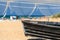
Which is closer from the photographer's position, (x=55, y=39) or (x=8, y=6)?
(x=55, y=39)

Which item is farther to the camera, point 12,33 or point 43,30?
point 12,33

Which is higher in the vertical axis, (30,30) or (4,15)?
(30,30)

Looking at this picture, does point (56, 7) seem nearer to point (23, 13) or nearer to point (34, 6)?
point (34, 6)

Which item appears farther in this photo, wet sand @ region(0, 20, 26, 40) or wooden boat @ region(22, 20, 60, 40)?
wet sand @ region(0, 20, 26, 40)

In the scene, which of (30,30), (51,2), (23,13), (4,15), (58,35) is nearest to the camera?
(58,35)

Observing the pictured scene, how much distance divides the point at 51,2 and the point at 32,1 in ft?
10.2

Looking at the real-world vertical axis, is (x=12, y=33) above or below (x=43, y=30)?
below

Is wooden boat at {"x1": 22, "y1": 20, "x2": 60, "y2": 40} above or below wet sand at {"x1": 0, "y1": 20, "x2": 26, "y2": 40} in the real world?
above

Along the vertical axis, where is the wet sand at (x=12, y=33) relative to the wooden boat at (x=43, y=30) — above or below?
below

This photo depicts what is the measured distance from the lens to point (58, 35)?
566 centimetres

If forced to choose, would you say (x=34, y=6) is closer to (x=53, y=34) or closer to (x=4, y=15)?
(x=4, y=15)

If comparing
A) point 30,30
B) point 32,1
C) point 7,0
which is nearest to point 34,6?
point 32,1

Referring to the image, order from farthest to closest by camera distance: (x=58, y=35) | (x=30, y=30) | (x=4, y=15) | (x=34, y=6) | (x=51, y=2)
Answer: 1. (x=51, y=2)
2. (x=34, y=6)
3. (x=4, y=15)
4. (x=30, y=30)
5. (x=58, y=35)

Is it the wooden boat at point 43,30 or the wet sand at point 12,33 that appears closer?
the wooden boat at point 43,30
